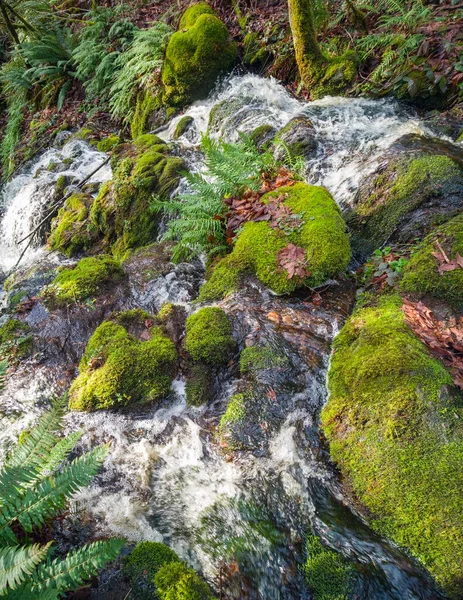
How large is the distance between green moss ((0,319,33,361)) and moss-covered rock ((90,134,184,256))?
212cm

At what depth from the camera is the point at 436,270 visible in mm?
3510

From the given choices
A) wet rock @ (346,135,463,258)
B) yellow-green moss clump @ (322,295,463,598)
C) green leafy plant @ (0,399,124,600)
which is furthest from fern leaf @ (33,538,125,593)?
wet rock @ (346,135,463,258)

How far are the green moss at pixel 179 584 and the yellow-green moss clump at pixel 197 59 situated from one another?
354 inches

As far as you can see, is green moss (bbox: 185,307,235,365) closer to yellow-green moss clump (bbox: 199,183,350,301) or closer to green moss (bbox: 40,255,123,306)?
yellow-green moss clump (bbox: 199,183,350,301)

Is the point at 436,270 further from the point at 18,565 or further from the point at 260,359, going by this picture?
the point at 18,565

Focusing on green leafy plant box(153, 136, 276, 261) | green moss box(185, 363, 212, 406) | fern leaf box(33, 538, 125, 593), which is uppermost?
fern leaf box(33, 538, 125, 593)

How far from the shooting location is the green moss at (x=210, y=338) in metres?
3.60

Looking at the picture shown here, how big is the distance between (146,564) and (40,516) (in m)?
0.63

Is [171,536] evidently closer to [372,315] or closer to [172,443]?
[172,443]

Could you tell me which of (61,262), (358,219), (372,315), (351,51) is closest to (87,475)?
(372,315)

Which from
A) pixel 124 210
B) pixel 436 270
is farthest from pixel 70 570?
pixel 124 210

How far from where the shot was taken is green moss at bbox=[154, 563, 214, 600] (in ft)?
6.64

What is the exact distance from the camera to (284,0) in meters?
9.12

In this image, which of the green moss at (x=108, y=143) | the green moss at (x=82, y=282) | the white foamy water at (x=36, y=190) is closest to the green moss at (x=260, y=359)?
the green moss at (x=82, y=282)
